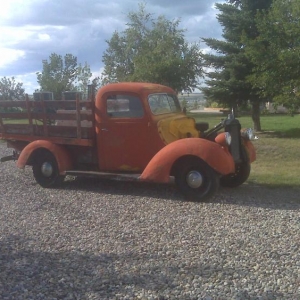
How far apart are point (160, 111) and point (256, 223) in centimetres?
339

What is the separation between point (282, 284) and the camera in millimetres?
4980

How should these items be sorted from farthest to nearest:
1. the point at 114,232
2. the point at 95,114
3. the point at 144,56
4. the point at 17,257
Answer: the point at 144,56, the point at 95,114, the point at 114,232, the point at 17,257

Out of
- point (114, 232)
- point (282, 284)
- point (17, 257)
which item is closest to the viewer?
point (282, 284)

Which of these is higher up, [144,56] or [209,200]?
[144,56]

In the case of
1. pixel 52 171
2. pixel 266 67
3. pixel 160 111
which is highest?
pixel 266 67

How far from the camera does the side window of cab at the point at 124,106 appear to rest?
9.56 m

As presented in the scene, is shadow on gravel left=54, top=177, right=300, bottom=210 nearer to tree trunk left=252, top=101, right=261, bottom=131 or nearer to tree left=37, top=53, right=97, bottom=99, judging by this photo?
tree trunk left=252, top=101, right=261, bottom=131

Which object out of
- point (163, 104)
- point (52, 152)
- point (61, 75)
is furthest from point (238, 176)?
point (61, 75)

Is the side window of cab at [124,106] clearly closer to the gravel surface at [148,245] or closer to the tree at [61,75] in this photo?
the gravel surface at [148,245]

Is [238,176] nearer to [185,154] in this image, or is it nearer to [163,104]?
[185,154]

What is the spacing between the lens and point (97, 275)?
5.24 m

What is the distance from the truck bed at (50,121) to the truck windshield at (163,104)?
3.61ft

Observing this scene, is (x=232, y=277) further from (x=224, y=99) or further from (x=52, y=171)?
(x=224, y=99)

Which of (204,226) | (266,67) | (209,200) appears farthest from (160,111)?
(266,67)
